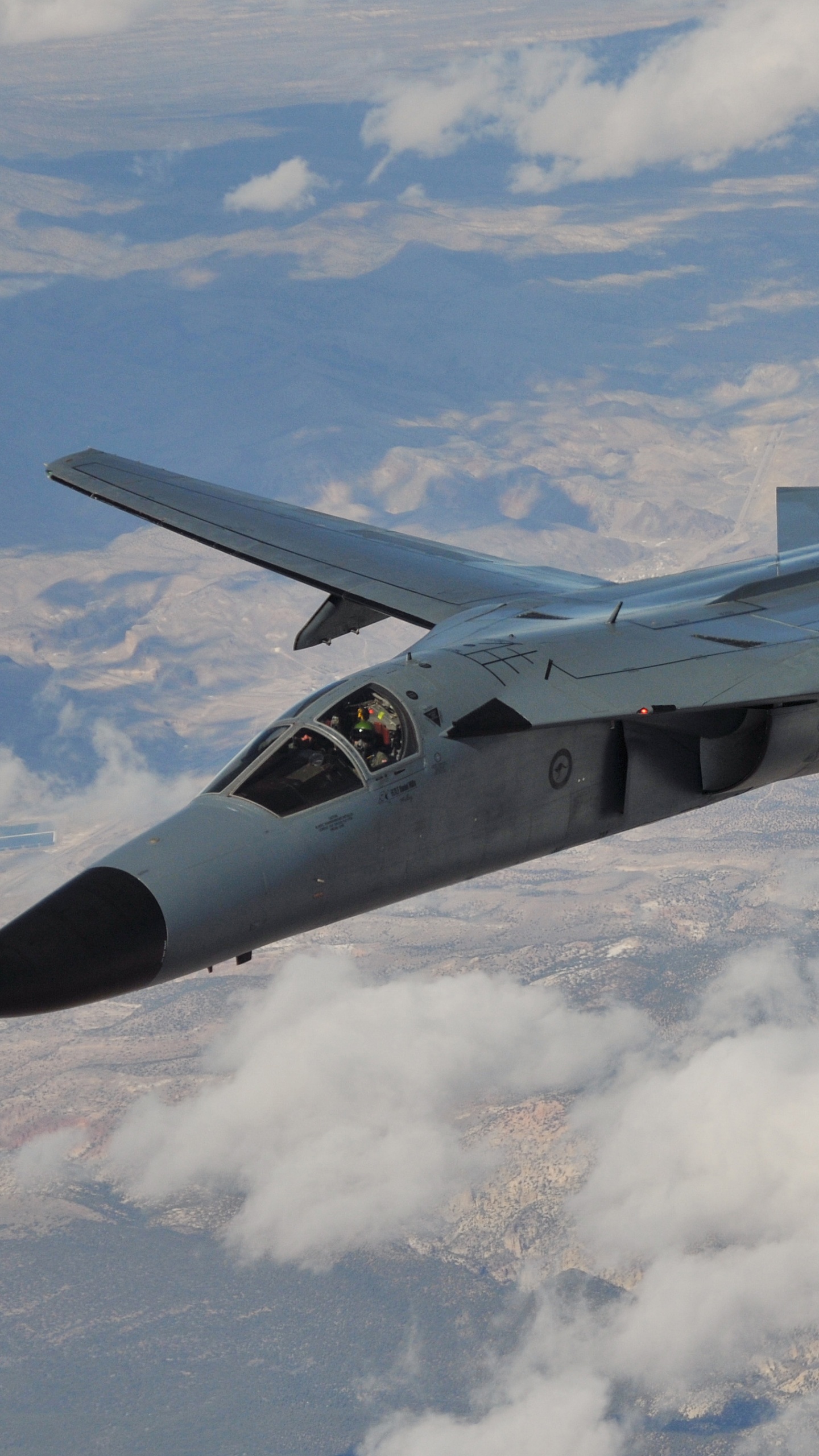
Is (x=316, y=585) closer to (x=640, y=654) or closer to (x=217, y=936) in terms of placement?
(x=640, y=654)

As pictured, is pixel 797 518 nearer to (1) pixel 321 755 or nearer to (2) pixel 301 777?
(1) pixel 321 755

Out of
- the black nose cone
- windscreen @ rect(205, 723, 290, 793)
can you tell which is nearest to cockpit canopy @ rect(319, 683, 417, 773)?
windscreen @ rect(205, 723, 290, 793)

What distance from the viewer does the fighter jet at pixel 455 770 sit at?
43.7ft

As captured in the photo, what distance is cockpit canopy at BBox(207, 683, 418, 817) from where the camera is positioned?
→ 14.9m

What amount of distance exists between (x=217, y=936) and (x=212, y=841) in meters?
1.04

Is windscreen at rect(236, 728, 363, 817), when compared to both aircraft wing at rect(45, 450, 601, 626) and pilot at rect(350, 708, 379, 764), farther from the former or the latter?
aircraft wing at rect(45, 450, 601, 626)

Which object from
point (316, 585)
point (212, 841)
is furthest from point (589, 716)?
point (316, 585)

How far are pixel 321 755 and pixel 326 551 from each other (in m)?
12.2

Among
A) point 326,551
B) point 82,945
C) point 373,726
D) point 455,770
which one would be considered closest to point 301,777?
point 373,726

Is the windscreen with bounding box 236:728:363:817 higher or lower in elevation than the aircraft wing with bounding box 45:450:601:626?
lower

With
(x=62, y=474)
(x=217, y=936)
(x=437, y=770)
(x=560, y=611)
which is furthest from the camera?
(x=62, y=474)

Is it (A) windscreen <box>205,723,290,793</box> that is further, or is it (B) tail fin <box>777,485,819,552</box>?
(B) tail fin <box>777,485,819,552</box>

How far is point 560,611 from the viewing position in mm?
21984

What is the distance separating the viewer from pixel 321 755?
598 inches
